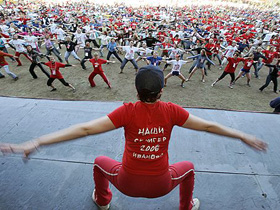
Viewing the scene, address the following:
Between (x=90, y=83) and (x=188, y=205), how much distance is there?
285 inches

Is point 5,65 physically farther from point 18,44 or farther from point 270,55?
point 270,55

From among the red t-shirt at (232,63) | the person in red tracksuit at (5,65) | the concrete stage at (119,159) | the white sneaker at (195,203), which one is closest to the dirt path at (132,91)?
the person in red tracksuit at (5,65)

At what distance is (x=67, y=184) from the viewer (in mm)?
2318

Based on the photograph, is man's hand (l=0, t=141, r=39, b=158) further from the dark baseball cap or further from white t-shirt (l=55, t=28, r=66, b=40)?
white t-shirt (l=55, t=28, r=66, b=40)

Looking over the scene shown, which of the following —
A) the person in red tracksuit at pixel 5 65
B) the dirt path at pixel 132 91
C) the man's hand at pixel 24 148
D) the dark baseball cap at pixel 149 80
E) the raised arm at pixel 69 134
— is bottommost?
the dirt path at pixel 132 91

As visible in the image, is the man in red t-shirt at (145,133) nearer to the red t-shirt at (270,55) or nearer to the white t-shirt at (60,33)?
the red t-shirt at (270,55)

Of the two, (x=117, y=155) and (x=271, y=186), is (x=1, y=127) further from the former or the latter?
(x=271, y=186)

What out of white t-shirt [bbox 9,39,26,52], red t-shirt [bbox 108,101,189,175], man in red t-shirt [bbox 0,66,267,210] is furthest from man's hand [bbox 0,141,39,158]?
white t-shirt [bbox 9,39,26,52]

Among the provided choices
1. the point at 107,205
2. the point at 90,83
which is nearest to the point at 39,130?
the point at 107,205

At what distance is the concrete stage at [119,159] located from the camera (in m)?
2.15

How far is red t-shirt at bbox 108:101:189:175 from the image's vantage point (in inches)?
50.9

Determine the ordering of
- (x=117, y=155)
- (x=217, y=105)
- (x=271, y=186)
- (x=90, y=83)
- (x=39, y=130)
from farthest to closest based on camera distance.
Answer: (x=90, y=83) < (x=217, y=105) < (x=39, y=130) < (x=117, y=155) < (x=271, y=186)

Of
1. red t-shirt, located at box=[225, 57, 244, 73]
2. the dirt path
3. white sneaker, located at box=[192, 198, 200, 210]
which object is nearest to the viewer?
white sneaker, located at box=[192, 198, 200, 210]

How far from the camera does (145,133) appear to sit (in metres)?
1.30
